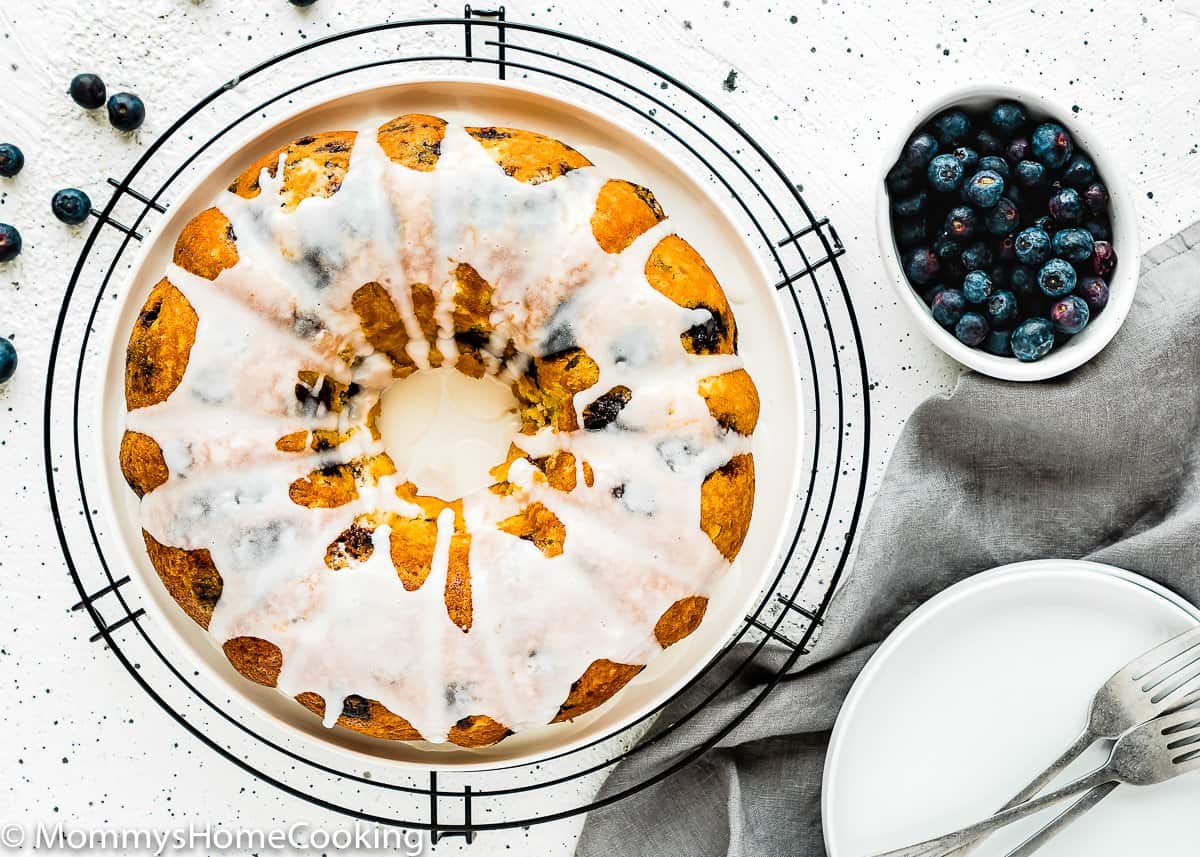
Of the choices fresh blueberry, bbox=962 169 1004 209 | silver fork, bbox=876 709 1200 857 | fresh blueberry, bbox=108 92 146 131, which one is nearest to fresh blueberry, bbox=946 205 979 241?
fresh blueberry, bbox=962 169 1004 209

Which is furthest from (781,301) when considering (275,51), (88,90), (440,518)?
(88,90)

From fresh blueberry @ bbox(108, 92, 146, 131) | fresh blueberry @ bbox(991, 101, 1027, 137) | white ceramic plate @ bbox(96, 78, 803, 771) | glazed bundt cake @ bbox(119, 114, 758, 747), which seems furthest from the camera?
fresh blueberry @ bbox(108, 92, 146, 131)

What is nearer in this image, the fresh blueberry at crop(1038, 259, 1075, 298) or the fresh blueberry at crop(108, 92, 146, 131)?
the fresh blueberry at crop(1038, 259, 1075, 298)

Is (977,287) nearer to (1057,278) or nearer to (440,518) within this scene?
(1057,278)

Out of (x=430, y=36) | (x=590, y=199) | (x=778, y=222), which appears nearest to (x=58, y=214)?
(x=430, y=36)

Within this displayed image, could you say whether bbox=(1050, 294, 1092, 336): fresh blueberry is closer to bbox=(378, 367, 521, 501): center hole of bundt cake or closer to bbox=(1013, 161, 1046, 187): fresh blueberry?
bbox=(1013, 161, 1046, 187): fresh blueberry

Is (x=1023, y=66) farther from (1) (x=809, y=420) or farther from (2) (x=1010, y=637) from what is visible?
(2) (x=1010, y=637)

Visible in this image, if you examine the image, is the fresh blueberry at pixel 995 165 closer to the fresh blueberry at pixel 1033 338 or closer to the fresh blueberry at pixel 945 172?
the fresh blueberry at pixel 945 172

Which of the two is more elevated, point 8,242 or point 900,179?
point 8,242
